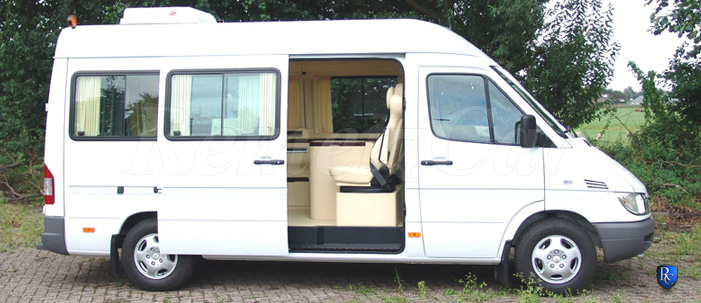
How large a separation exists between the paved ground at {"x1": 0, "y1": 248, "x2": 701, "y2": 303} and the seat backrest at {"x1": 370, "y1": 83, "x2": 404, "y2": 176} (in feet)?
4.23

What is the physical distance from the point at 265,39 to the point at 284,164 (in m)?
1.25

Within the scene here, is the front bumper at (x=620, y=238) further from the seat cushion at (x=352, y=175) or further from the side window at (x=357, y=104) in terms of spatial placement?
the side window at (x=357, y=104)

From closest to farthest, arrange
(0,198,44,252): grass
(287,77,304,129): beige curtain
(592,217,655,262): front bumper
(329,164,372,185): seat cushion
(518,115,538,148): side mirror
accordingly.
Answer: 1. (518,115,538,148): side mirror
2. (592,217,655,262): front bumper
3. (329,164,372,185): seat cushion
4. (287,77,304,129): beige curtain
5. (0,198,44,252): grass

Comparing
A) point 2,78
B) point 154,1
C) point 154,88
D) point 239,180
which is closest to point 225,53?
point 154,88

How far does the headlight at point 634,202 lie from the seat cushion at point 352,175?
2.44 metres

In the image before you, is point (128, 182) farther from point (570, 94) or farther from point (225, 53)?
point (570, 94)

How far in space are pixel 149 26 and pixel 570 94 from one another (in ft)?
24.6

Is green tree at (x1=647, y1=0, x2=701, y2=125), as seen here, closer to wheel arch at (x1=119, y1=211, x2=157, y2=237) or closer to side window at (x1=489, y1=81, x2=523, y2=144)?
side window at (x1=489, y1=81, x2=523, y2=144)

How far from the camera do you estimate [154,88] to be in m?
6.93

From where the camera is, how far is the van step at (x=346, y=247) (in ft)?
22.4

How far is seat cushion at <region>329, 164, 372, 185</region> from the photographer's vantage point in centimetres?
714

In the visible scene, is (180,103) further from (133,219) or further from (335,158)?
(335,158)

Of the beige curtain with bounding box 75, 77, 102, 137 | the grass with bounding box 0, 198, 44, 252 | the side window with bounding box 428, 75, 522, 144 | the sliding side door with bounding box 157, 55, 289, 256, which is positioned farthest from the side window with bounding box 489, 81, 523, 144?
the grass with bounding box 0, 198, 44, 252

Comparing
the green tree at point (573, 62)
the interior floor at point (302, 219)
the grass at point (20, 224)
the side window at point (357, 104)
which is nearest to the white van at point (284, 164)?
the interior floor at point (302, 219)
